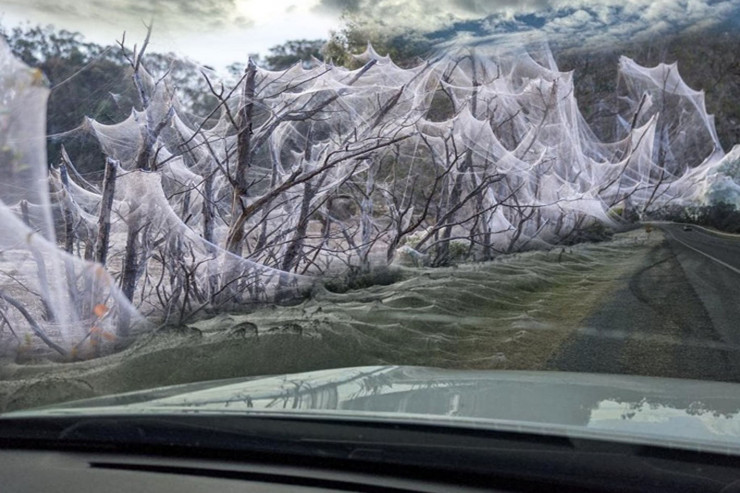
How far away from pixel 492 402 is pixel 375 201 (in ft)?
17.6

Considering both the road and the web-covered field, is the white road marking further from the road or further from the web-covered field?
the web-covered field

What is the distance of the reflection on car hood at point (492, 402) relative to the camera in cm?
A: 218

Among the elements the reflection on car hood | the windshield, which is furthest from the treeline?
the reflection on car hood

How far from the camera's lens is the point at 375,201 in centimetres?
790

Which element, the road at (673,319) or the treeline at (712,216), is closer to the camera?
the road at (673,319)

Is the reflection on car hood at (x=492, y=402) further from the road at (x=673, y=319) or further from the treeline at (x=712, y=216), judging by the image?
the treeline at (x=712, y=216)

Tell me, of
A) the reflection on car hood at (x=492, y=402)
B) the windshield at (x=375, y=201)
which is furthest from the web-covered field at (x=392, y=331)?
the reflection on car hood at (x=492, y=402)

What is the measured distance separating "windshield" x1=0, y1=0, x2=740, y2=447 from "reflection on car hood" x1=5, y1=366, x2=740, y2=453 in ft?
0.16

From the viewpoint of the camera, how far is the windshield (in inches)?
201

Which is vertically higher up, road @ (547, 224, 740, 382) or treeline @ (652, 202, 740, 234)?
treeline @ (652, 202, 740, 234)

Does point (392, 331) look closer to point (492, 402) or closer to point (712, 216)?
point (492, 402)

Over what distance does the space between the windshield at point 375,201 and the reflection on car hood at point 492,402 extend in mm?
50

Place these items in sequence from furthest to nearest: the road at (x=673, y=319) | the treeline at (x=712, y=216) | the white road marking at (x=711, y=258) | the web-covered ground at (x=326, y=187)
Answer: the treeline at (x=712, y=216) < the white road marking at (x=711, y=258) < the web-covered ground at (x=326, y=187) < the road at (x=673, y=319)

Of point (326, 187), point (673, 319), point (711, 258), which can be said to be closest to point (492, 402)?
point (673, 319)
